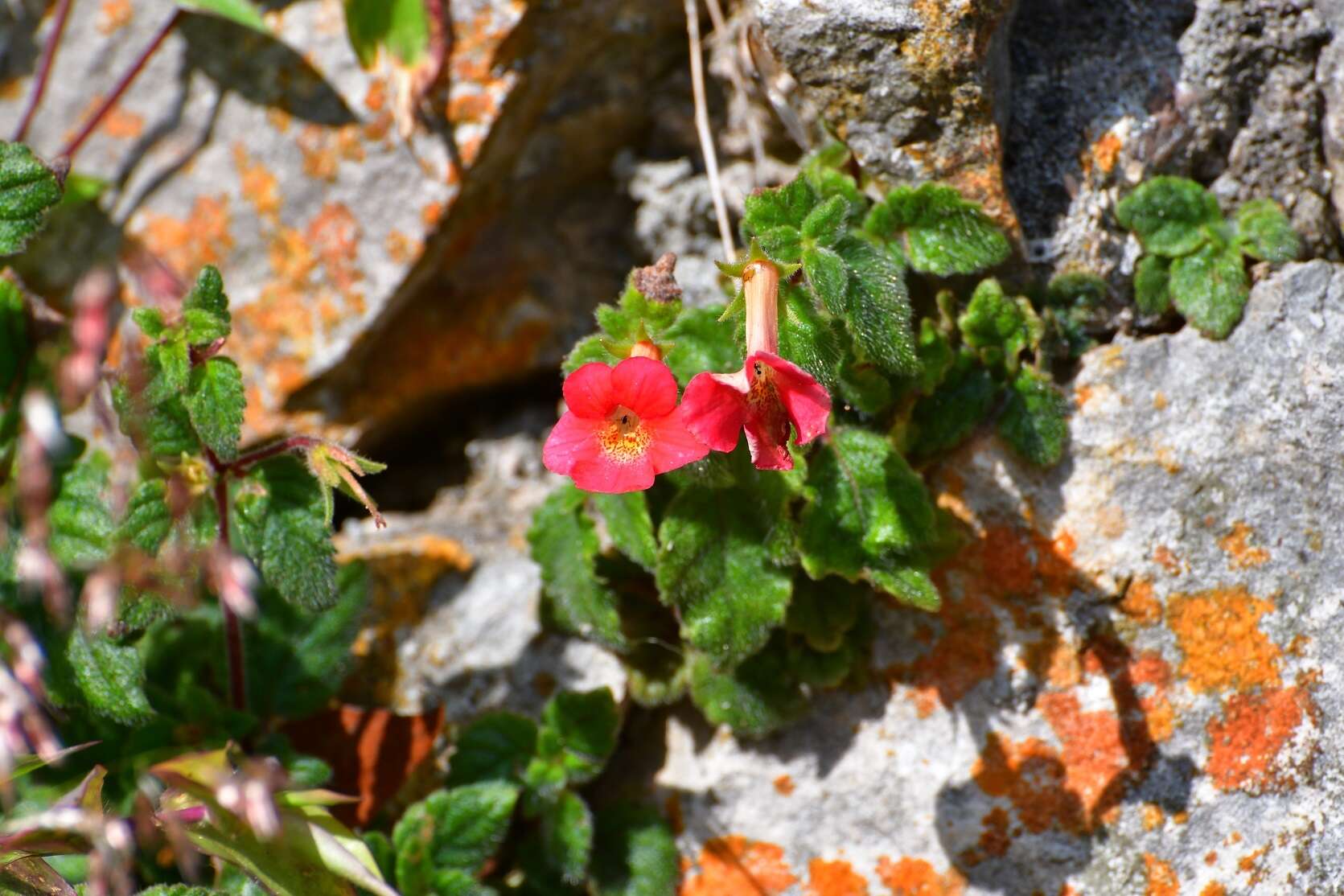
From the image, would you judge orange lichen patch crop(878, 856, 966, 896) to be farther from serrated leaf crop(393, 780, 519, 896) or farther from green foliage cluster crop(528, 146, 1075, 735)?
serrated leaf crop(393, 780, 519, 896)

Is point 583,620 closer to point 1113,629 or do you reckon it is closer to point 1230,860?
point 1113,629

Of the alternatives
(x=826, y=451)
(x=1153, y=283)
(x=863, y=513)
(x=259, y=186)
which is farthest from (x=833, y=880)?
(x=259, y=186)

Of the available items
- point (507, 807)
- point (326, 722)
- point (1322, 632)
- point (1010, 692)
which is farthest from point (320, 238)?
point (1322, 632)

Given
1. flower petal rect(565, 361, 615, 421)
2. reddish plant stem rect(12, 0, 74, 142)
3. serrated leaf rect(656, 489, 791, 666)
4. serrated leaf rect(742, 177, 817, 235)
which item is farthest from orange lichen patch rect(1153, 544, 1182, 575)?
reddish plant stem rect(12, 0, 74, 142)

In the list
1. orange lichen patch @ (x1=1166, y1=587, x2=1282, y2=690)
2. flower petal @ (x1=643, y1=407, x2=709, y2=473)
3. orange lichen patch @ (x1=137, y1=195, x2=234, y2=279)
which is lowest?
orange lichen patch @ (x1=1166, y1=587, x2=1282, y2=690)

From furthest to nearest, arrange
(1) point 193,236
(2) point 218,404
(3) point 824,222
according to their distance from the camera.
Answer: (1) point 193,236 < (2) point 218,404 < (3) point 824,222

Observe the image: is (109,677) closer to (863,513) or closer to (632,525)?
(632,525)

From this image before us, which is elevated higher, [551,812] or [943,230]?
[943,230]
